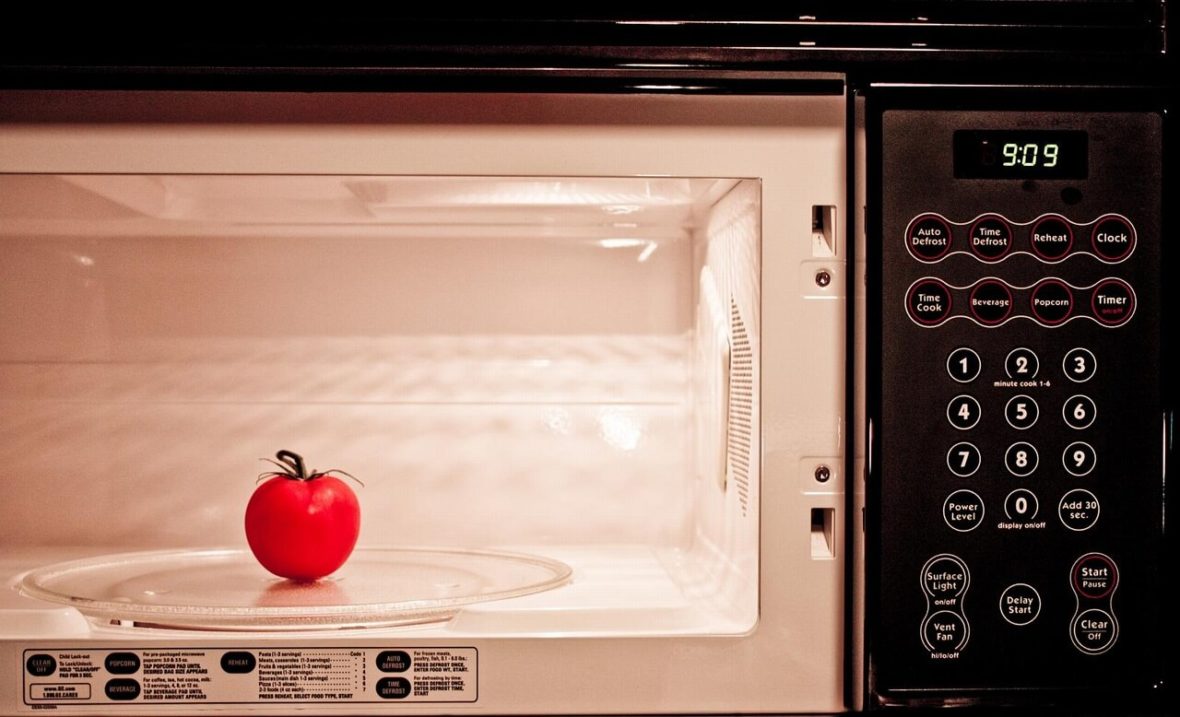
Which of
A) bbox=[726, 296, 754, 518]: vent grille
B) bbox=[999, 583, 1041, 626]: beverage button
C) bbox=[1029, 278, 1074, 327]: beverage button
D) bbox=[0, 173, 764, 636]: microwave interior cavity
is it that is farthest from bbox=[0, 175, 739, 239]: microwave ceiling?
bbox=[999, 583, 1041, 626]: beverage button

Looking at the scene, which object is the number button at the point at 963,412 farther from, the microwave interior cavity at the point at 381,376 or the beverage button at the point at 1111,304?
the microwave interior cavity at the point at 381,376

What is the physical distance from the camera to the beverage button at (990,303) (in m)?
0.64

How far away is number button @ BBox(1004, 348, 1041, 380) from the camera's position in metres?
0.64

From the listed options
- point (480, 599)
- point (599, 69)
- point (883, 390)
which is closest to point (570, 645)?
point (480, 599)

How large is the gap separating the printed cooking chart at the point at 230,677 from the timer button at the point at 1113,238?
1.59ft

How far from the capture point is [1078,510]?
0.65 metres

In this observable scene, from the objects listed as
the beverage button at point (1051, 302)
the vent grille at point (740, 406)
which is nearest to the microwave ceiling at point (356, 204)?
the vent grille at point (740, 406)

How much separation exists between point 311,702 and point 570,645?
0.16 metres

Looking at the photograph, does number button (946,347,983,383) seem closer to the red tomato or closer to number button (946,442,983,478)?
number button (946,442,983,478)

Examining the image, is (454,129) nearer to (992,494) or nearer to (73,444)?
(992,494)

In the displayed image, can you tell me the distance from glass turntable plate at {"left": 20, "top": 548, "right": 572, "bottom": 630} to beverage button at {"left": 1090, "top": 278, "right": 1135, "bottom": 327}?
41 cm

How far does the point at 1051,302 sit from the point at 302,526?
22.2 inches

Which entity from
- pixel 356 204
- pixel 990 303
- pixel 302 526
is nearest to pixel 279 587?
pixel 302 526

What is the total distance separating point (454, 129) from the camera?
Result: 666mm
